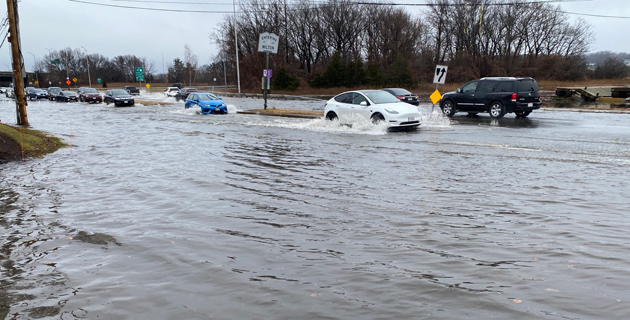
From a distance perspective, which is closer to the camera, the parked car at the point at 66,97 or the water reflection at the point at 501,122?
the water reflection at the point at 501,122

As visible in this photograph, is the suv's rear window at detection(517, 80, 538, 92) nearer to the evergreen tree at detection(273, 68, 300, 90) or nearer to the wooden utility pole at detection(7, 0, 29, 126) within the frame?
the wooden utility pole at detection(7, 0, 29, 126)

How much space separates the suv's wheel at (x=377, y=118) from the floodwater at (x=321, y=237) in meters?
5.91

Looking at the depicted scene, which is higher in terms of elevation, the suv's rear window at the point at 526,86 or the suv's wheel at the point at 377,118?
the suv's rear window at the point at 526,86

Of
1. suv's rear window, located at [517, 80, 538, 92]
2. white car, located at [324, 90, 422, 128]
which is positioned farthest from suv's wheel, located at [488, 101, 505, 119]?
white car, located at [324, 90, 422, 128]

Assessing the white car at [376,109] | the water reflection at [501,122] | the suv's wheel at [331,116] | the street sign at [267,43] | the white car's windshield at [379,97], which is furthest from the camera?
the street sign at [267,43]

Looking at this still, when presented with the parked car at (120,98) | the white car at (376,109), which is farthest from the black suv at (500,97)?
the parked car at (120,98)

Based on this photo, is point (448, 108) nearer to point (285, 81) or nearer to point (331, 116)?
point (331, 116)

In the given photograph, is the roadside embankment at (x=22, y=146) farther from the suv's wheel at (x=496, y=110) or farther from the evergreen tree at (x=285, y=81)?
the evergreen tree at (x=285, y=81)

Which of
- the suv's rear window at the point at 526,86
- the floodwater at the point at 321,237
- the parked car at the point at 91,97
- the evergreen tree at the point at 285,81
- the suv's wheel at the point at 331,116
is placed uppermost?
the evergreen tree at the point at 285,81

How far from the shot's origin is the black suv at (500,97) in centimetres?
2238

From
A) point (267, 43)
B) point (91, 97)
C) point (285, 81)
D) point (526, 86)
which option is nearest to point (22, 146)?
point (267, 43)

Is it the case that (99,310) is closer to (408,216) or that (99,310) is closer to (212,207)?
(212,207)

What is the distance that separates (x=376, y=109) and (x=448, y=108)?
8.44 metres

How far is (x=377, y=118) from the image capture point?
18516 mm
